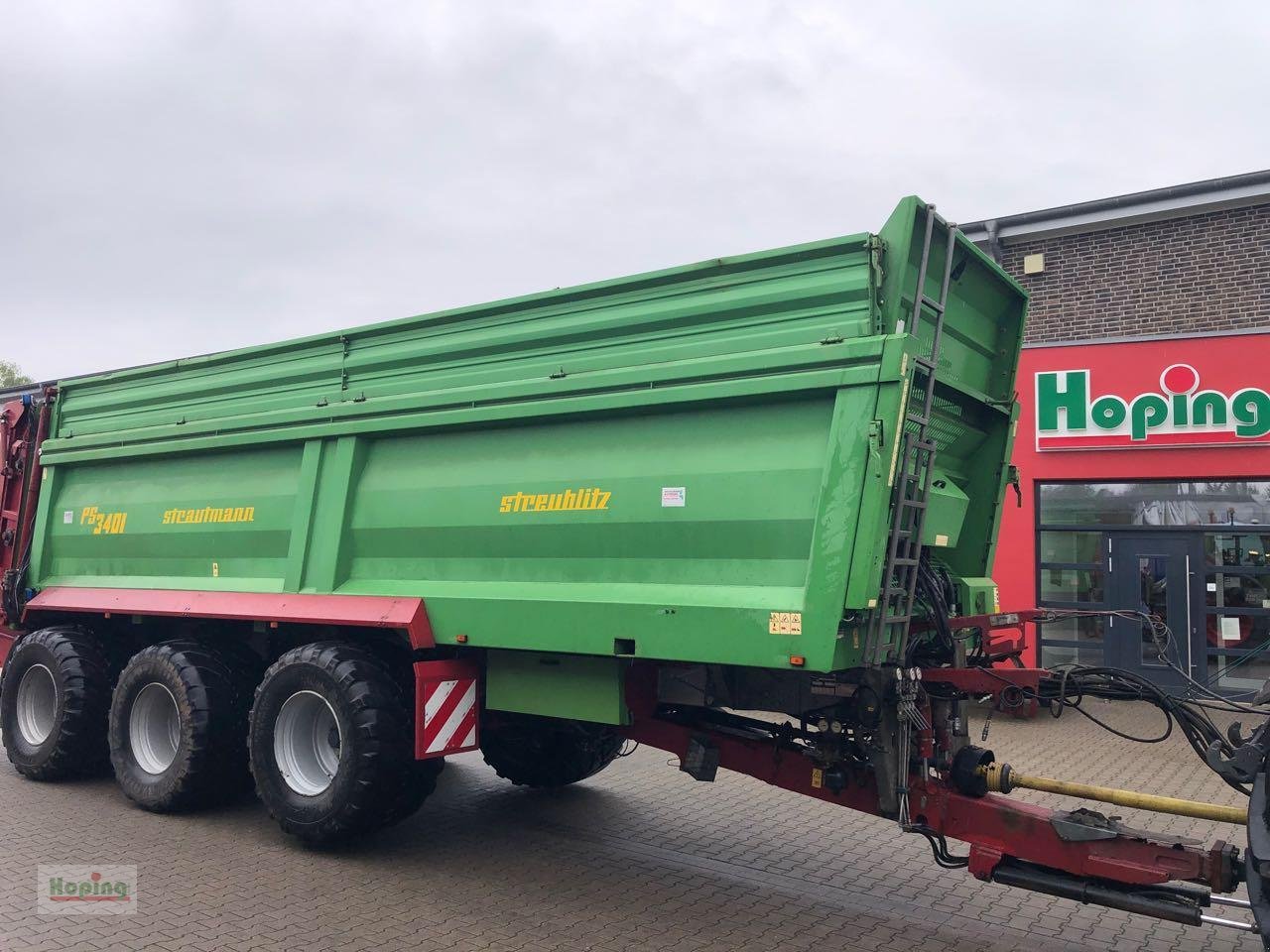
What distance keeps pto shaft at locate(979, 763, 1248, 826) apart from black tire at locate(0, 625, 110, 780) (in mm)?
6276

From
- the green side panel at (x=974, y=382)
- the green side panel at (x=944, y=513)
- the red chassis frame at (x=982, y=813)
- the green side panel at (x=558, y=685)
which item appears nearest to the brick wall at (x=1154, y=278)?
the green side panel at (x=974, y=382)

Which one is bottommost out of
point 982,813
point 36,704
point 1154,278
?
point 36,704

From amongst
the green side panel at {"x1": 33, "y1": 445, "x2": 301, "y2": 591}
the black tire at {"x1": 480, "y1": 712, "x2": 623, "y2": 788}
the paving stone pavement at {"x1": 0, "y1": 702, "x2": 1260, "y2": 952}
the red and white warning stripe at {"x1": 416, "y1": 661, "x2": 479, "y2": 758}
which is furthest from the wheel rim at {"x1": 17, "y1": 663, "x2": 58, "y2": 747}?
the red and white warning stripe at {"x1": 416, "y1": 661, "x2": 479, "y2": 758}

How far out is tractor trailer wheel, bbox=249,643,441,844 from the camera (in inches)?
221

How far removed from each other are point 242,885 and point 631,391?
330cm

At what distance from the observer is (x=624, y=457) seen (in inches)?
200

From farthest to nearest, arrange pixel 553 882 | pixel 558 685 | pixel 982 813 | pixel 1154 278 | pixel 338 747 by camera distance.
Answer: pixel 1154 278 → pixel 338 747 → pixel 553 882 → pixel 558 685 → pixel 982 813

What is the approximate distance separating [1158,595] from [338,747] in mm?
10326

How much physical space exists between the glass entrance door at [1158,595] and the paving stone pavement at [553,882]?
494 centimetres

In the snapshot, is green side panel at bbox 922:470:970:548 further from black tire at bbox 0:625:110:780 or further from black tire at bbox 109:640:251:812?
black tire at bbox 0:625:110:780

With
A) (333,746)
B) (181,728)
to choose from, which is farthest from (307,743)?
(181,728)

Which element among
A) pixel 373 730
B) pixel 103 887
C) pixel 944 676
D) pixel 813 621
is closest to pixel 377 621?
pixel 373 730

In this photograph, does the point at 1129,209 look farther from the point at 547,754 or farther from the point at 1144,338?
the point at 547,754

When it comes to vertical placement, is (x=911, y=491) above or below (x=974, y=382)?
below
